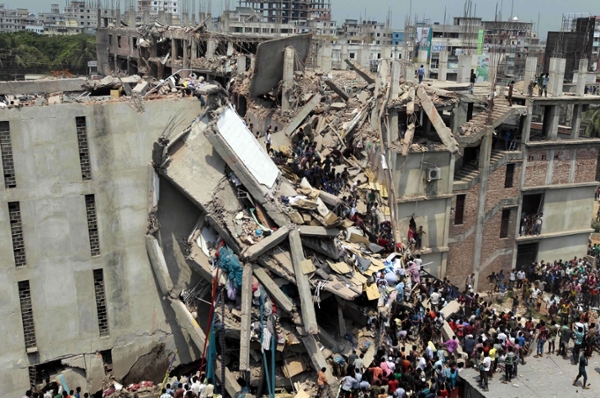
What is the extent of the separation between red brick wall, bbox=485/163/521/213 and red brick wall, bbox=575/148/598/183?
3.27 meters

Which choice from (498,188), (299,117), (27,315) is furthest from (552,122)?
(27,315)

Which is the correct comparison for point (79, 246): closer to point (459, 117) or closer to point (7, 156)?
point (7, 156)

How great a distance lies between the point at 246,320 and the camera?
15.3m

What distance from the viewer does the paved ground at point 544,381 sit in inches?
627

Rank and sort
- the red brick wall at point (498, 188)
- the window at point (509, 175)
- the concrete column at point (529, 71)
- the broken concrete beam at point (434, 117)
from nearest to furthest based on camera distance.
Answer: the broken concrete beam at point (434, 117) < the red brick wall at point (498, 188) < the window at point (509, 175) < the concrete column at point (529, 71)

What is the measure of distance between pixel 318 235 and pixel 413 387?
14.7 ft

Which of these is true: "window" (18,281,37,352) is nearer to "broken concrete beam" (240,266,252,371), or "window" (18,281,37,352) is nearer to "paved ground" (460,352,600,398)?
"broken concrete beam" (240,266,252,371)

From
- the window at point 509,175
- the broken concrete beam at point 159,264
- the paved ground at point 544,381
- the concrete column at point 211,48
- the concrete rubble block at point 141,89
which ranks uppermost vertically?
the concrete column at point 211,48

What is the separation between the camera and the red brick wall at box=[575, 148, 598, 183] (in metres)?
27.7

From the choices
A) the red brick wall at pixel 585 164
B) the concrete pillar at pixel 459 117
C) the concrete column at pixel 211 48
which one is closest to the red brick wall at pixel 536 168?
the red brick wall at pixel 585 164

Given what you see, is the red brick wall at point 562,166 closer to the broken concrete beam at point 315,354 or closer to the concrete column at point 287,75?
the concrete column at point 287,75

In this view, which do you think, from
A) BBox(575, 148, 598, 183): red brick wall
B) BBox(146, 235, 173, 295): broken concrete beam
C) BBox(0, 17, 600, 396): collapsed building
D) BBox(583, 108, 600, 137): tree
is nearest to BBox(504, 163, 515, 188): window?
BBox(575, 148, 598, 183): red brick wall

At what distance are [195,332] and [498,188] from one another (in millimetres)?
15134

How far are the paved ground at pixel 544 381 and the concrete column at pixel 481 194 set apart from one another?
29.5 ft
